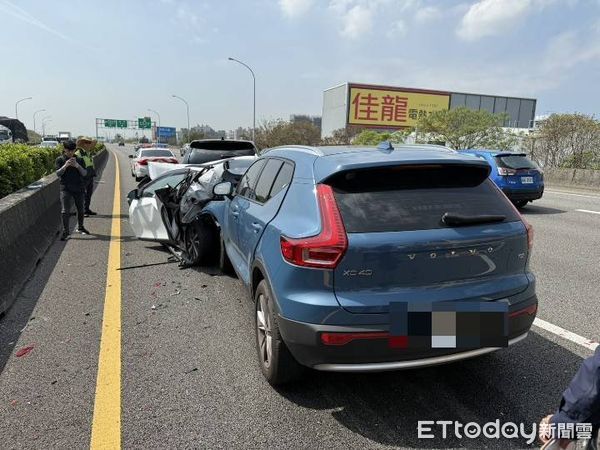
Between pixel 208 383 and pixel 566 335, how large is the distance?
302 centimetres

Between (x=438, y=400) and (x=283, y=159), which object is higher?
(x=283, y=159)

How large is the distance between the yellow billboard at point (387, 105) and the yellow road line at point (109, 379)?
48781 millimetres

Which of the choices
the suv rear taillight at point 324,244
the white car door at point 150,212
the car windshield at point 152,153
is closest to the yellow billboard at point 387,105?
the car windshield at point 152,153

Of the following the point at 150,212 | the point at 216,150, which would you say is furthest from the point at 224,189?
the point at 216,150

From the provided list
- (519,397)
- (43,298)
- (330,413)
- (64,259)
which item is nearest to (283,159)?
(330,413)

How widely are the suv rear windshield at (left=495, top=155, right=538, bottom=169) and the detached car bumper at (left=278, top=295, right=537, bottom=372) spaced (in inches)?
391

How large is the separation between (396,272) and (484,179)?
976 mm

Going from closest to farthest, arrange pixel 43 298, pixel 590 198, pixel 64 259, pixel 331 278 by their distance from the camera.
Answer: pixel 331 278
pixel 43 298
pixel 64 259
pixel 590 198

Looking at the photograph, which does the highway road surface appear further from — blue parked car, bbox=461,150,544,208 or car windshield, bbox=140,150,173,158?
car windshield, bbox=140,150,173,158

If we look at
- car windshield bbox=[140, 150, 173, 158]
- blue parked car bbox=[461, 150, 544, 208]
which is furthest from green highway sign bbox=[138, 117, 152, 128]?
blue parked car bbox=[461, 150, 544, 208]

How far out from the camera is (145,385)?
3.21m

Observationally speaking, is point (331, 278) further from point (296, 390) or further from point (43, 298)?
point (43, 298)

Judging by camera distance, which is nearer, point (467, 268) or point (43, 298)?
point (467, 268)

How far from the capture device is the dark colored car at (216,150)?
11375mm
